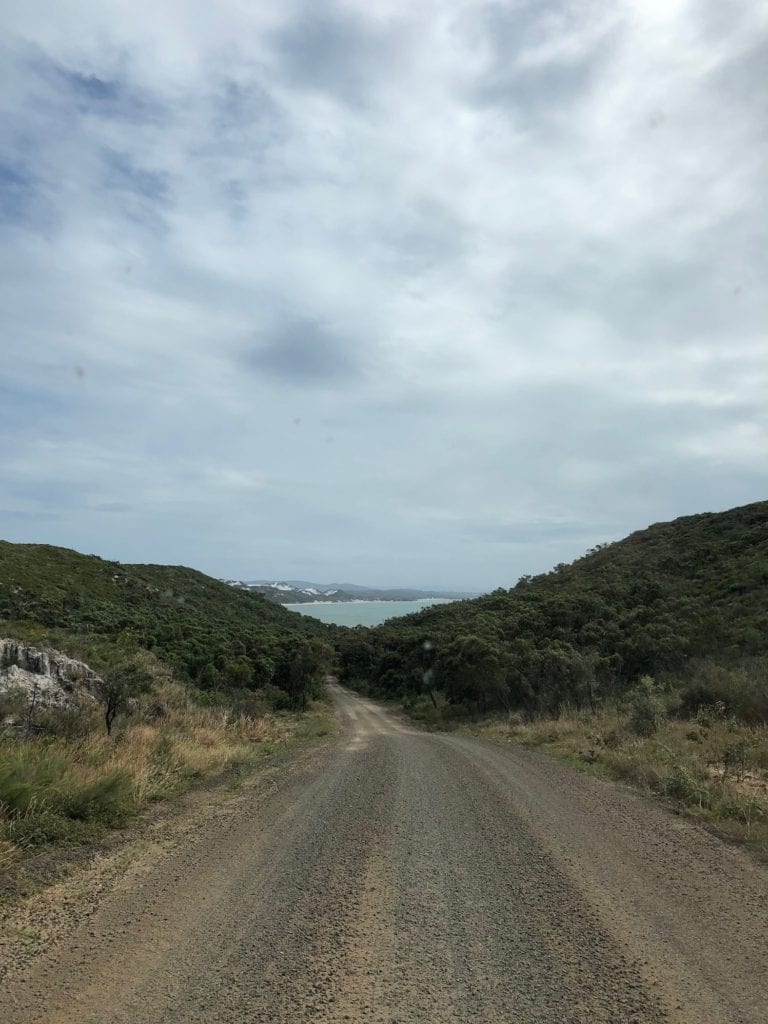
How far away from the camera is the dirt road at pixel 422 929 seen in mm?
3633

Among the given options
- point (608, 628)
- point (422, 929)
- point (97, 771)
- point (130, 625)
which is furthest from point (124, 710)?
point (130, 625)

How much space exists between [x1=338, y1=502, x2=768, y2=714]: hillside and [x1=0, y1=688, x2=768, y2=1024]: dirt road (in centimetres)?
1784

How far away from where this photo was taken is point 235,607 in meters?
85.1

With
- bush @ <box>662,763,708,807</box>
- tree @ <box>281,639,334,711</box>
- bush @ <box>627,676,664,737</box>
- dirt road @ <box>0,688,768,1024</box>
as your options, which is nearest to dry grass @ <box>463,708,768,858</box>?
bush @ <box>662,763,708,807</box>

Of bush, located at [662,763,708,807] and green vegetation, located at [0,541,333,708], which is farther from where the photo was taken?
green vegetation, located at [0,541,333,708]

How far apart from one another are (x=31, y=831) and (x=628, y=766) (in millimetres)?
9887

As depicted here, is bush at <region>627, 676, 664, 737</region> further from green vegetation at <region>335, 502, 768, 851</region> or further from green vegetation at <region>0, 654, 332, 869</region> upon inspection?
green vegetation at <region>0, 654, 332, 869</region>

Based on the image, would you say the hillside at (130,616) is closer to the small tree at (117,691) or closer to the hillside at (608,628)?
the small tree at (117,691)

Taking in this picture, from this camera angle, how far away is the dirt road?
3633mm

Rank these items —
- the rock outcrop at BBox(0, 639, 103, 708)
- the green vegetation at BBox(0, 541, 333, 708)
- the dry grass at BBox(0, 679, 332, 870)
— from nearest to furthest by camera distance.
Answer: the dry grass at BBox(0, 679, 332, 870) < the rock outcrop at BBox(0, 639, 103, 708) < the green vegetation at BBox(0, 541, 333, 708)

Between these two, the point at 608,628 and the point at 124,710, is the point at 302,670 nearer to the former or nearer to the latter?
the point at 608,628

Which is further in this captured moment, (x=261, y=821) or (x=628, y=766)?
(x=628, y=766)

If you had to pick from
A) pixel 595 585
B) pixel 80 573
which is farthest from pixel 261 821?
pixel 80 573

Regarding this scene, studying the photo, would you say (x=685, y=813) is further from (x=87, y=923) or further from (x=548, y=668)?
(x=548, y=668)
